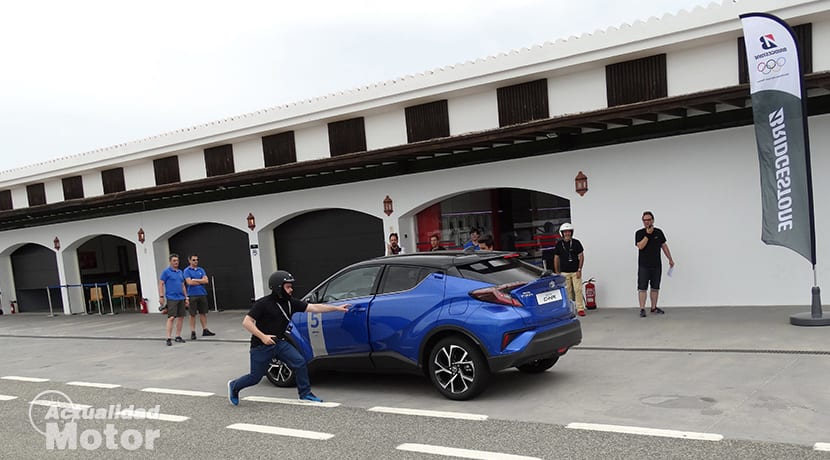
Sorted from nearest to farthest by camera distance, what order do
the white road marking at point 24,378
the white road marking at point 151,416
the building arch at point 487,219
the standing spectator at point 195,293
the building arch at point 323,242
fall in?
the white road marking at point 151,416, the white road marking at point 24,378, the standing spectator at point 195,293, the building arch at point 487,219, the building arch at point 323,242

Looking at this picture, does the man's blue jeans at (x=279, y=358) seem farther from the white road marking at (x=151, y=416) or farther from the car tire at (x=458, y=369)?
the car tire at (x=458, y=369)

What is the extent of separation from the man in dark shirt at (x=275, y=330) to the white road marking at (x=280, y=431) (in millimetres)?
822

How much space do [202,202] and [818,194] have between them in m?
15.2

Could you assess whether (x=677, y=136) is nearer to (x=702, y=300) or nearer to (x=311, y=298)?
(x=702, y=300)

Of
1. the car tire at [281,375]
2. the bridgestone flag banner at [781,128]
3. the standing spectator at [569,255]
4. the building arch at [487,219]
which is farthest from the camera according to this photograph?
the building arch at [487,219]

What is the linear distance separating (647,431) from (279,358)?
4.02 metres

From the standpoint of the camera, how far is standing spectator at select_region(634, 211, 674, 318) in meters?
10.9

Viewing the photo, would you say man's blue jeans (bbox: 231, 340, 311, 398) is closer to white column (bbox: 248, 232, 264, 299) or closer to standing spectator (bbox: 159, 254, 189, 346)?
standing spectator (bbox: 159, 254, 189, 346)

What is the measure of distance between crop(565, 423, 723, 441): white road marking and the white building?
6.22m

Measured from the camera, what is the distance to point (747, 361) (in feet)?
24.4

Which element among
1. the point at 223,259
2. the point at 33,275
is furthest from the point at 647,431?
the point at 33,275

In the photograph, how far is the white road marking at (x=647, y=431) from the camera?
514cm

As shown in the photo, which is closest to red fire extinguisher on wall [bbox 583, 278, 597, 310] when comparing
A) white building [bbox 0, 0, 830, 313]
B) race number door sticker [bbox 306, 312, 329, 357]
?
white building [bbox 0, 0, 830, 313]

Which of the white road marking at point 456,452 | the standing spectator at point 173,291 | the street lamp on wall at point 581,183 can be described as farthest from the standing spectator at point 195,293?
the white road marking at point 456,452
